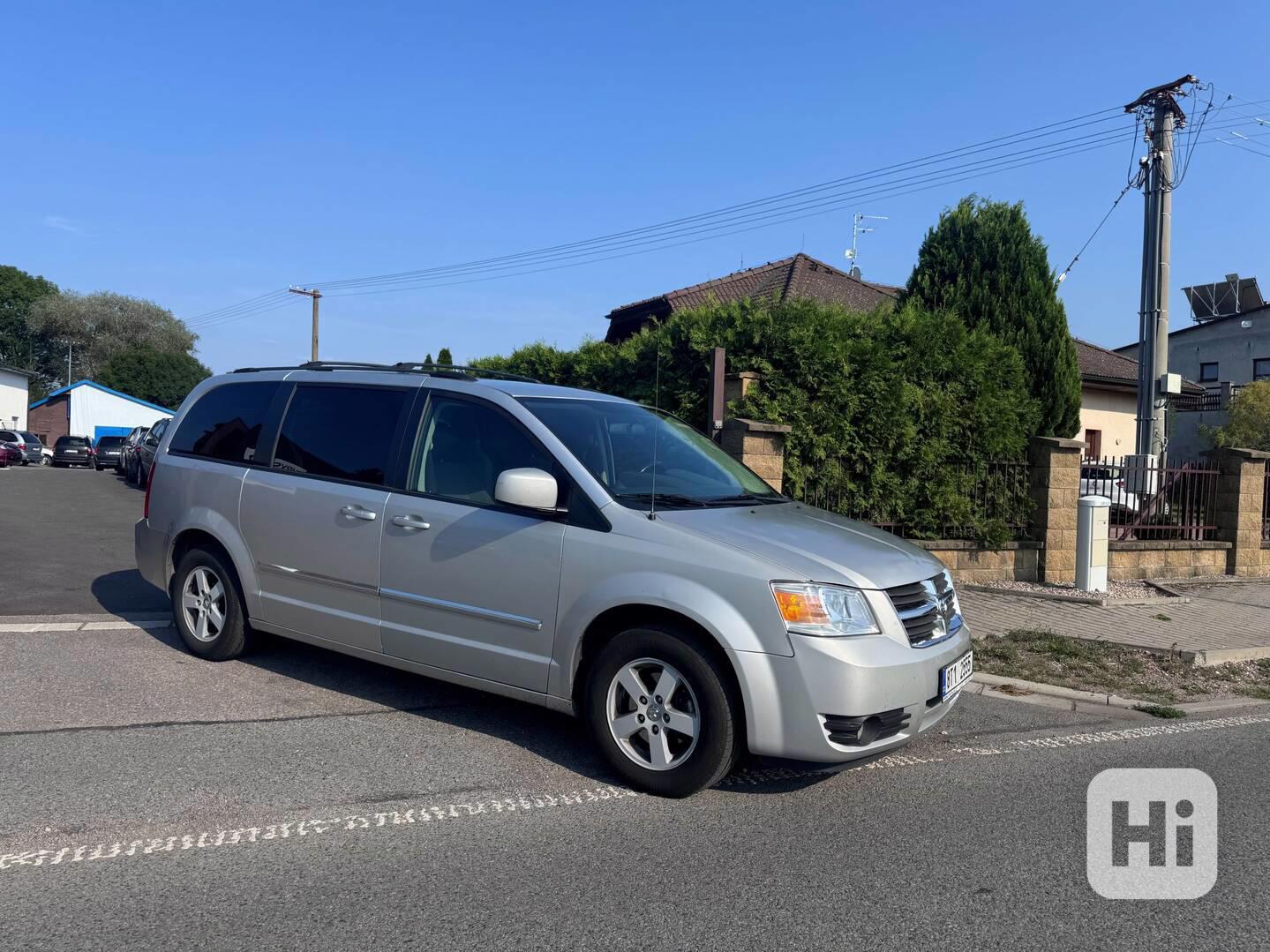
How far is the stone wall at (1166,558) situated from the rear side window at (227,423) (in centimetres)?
1037

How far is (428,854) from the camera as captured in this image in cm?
375

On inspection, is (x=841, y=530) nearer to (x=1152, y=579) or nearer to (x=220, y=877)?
(x=220, y=877)

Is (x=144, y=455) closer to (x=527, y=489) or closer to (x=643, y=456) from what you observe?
(x=643, y=456)

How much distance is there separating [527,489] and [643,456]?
89cm

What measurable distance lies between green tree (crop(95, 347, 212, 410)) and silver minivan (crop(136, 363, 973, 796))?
77.0 metres

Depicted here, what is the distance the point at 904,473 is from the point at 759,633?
25.5 feet

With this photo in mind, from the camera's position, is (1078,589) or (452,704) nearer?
(452,704)

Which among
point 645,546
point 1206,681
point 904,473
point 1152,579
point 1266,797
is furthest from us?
point 1152,579

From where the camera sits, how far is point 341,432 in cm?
582

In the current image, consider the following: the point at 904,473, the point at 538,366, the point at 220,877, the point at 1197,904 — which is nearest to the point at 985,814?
the point at 1197,904

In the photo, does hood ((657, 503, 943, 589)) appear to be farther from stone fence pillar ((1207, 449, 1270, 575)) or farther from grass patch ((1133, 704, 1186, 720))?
stone fence pillar ((1207, 449, 1270, 575))

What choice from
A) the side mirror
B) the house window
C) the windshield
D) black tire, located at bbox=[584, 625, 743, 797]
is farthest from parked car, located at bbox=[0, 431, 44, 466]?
black tire, located at bbox=[584, 625, 743, 797]

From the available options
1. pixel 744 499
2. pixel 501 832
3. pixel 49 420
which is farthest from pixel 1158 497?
pixel 49 420

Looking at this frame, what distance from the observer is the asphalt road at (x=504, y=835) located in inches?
127
